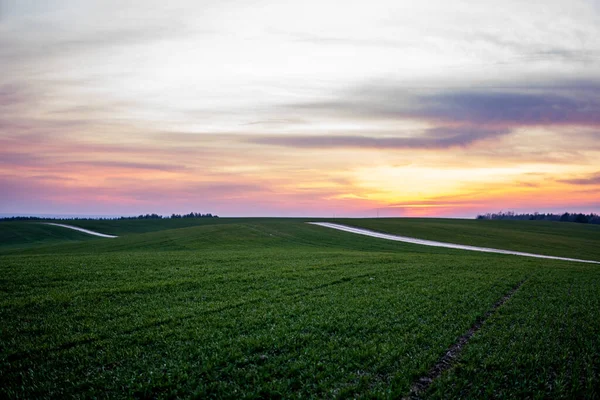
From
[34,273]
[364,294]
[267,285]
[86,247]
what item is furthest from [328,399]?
[86,247]

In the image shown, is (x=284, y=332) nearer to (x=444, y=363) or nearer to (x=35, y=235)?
(x=444, y=363)

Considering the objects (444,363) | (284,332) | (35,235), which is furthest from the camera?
(35,235)

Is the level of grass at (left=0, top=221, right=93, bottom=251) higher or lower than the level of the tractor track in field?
lower

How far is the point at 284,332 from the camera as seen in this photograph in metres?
13.1

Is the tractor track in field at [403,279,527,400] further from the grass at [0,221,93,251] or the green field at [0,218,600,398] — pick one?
the grass at [0,221,93,251]

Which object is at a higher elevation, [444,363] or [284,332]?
[284,332]

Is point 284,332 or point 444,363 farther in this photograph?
point 284,332

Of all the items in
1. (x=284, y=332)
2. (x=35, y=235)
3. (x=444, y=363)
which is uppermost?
(x=284, y=332)

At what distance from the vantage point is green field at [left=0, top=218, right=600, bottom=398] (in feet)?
31.2

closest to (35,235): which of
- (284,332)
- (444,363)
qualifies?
(284,332)

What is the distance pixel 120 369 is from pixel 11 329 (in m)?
6.34

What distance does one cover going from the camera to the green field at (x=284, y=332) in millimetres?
9516

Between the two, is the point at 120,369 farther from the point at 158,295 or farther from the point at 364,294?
the point at 364,294

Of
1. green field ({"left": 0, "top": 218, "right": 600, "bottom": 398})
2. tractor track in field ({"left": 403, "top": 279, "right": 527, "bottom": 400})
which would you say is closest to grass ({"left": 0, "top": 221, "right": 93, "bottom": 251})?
green field ({"left": 0, "top": 218, "right": 600, "bottom": 398})
